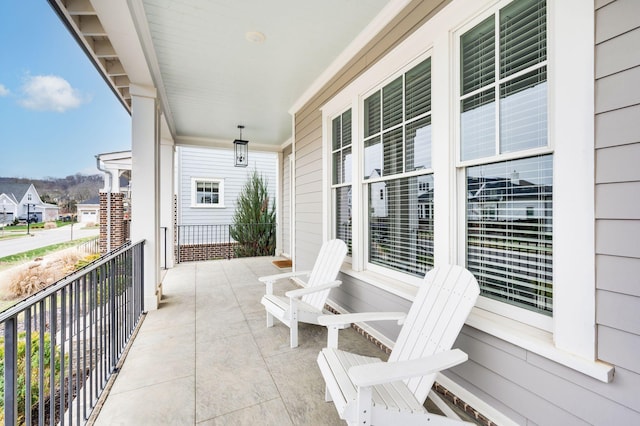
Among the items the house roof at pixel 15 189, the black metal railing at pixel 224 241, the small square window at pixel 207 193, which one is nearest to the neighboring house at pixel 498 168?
the house roof at pixel 15 189

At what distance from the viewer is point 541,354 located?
4.70 feet

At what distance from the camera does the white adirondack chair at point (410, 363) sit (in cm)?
127

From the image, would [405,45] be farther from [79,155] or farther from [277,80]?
[79,155]

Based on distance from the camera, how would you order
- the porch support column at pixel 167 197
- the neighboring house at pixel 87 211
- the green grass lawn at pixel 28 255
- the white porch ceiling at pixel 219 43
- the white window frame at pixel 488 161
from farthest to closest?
the porch support column at pixel 167 197
the neighboring house at pixel 87 211
the white porch ceiling at pixel 219 43
the green grass lawn at pixel 28 255
the white window frame at pixel 488 161

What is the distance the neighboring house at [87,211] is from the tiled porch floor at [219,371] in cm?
157

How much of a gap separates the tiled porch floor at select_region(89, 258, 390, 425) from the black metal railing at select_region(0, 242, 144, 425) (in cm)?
18

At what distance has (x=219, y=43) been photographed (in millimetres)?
3027

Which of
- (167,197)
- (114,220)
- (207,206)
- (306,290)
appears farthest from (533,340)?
(207,206)

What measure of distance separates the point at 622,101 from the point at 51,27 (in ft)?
13.2

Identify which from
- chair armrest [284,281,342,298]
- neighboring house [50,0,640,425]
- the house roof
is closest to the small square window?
neighboring house [50,0,640,425]

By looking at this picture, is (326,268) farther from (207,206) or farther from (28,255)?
(207,206)

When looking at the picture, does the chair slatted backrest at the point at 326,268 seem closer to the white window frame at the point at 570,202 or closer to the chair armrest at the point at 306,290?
the chair armrest at the point at 306,290

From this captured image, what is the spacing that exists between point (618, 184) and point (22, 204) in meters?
3.74

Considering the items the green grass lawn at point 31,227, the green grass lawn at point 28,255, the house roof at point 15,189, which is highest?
the house roof at point 15,189
